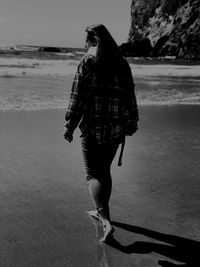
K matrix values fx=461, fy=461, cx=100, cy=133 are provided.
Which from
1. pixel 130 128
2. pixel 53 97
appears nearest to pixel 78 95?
pixel 130 128

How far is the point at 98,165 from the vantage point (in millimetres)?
3465

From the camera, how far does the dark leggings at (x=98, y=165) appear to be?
3.43 m

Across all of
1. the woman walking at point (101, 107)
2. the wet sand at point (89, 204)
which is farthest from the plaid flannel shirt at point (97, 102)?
the wet sand at point (89, 204)

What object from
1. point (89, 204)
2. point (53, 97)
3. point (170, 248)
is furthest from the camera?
point (53, 97)

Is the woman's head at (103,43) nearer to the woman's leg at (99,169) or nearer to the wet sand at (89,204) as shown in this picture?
the woman's leg at (99,169)

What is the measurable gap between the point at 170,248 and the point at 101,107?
1.12 metres

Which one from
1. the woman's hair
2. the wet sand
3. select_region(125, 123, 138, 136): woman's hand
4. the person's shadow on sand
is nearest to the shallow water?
the wet sand

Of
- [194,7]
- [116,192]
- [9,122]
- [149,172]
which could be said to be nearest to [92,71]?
[116,192]

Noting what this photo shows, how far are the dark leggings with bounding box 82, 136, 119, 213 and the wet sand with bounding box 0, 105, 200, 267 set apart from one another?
0.29 metres

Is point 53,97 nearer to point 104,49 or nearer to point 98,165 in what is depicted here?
point 98,165

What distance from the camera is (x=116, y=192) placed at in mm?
4445

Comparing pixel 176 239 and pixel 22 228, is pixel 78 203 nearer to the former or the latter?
pixel 22 228

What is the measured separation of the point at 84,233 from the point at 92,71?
1.21 meters

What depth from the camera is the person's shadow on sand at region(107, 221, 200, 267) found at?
3.08 meters
